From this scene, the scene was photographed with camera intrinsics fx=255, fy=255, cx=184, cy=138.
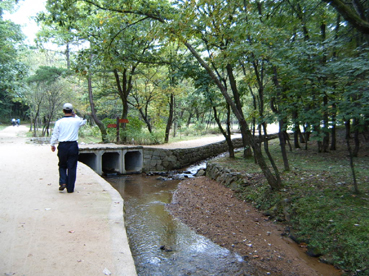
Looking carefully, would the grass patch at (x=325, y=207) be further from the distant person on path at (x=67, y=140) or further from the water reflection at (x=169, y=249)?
the distant person on path at (x=67, y=140)

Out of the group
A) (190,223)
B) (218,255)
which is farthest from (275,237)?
(190,223)

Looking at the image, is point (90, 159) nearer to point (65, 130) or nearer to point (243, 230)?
point (65, 130)

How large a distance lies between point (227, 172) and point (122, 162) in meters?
6.03

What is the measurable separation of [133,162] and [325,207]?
1039 centimetres

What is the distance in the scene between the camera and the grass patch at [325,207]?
3725 mm

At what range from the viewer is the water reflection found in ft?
12.2

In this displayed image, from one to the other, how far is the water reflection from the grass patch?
135cm

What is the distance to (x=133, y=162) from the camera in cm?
1363

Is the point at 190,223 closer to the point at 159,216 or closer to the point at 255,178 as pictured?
the point at 159,216

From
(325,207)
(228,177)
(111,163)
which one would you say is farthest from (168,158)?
(325,207)

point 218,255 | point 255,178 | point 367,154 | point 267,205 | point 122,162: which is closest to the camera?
point 218,255

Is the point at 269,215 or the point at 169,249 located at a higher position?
the point at 269,215

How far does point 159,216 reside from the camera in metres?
6.10

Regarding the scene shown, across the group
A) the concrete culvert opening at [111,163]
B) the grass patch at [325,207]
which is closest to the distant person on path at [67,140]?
the grass patch at [325,207]
